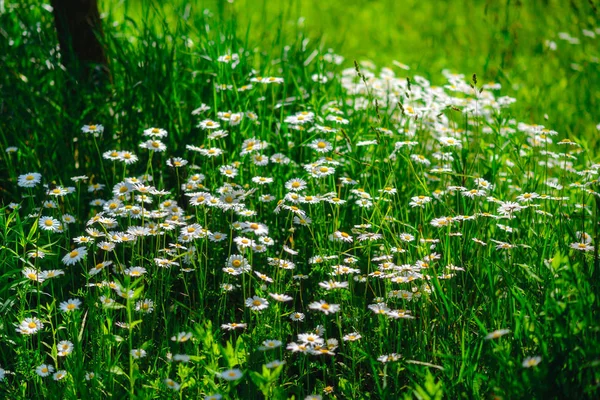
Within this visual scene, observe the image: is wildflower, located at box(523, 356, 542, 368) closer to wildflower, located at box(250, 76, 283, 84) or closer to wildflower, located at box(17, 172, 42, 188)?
wildflower, located at box(250, 76, 283, 84)

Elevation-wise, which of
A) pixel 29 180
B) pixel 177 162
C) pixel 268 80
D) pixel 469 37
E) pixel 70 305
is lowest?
pixel 70 305

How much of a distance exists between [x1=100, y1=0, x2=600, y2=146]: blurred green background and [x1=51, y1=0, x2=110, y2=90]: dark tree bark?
1.46ft

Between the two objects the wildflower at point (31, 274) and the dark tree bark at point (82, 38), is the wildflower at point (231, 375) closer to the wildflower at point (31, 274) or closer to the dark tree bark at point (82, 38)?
the wildflower at point (31, 274)

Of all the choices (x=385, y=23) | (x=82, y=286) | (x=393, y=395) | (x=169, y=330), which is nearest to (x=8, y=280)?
(x=82, y=286)

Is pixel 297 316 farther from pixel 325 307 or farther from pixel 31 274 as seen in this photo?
pixel 31 274

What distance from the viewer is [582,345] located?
1.90m

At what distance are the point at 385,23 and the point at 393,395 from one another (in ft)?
16.3

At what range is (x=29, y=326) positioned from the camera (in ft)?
7.24

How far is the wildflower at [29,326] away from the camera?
7.08ft

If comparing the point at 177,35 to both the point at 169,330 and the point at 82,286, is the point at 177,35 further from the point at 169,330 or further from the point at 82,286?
the point at 169,330

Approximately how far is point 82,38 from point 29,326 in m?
2.12

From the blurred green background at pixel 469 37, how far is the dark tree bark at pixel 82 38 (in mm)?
445

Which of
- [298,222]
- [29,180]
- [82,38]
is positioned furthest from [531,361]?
[82,38]

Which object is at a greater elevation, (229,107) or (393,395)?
(229,107)
